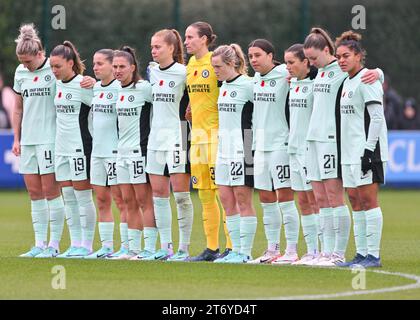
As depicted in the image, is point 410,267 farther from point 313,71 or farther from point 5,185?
point 5,185

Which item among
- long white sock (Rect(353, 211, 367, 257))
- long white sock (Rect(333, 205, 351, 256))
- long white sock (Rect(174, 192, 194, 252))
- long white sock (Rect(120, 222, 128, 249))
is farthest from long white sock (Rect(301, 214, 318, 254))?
long white sock (Rect(120, 222, 128, 249))

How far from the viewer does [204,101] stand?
12406 mm

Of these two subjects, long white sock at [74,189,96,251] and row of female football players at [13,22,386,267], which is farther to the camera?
long white sock at [74,189,96,251]

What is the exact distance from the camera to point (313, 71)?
1223 cm

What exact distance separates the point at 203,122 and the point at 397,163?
12.3 metres

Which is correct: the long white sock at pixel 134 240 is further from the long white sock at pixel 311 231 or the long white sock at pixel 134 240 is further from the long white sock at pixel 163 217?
the long white sock at pixel 311 231

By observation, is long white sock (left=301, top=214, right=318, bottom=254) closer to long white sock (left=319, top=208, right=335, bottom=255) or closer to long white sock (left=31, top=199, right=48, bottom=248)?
long white sock (left=319, top=208, right=335, bottom=255)

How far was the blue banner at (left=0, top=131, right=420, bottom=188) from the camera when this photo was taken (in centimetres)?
2356

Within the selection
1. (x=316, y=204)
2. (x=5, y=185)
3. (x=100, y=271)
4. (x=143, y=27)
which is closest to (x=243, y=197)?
(x=316, y=204)

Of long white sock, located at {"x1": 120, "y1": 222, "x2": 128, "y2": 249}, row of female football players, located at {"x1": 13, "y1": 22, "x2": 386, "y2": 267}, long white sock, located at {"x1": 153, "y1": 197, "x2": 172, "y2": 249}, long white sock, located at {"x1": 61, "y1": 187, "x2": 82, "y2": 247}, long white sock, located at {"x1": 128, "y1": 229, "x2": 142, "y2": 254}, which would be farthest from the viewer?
long white sock, located at {"x1": 61, "y1": 187, "x2": 82, "y2": 247}

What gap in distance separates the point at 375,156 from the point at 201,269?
6.16 feet

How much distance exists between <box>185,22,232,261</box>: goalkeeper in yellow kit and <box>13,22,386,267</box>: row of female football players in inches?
0.5

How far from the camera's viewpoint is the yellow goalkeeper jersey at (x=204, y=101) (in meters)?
12.4

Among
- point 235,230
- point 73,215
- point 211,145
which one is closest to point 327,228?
point 235,230
